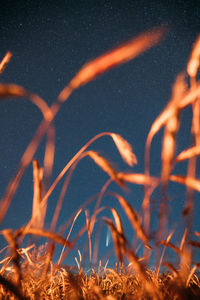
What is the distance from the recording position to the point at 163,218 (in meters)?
0.61

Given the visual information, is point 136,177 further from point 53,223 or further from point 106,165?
point 53,223

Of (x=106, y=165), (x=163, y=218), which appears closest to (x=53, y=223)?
(x=106, y=165)

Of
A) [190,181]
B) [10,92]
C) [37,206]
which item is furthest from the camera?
[37,206]

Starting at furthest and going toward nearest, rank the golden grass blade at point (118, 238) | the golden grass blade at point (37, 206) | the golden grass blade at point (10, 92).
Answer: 1. the golden grass blade at point (37, 206)
2. the golden grass blade at point (118, 238)
3. the golden grass blade at point (10, 92)

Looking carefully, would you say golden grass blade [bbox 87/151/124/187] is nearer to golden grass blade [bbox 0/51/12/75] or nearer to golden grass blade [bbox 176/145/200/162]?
golden grass blade [bbox 176/145/200/162]

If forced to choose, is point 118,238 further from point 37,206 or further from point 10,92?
point 10,92

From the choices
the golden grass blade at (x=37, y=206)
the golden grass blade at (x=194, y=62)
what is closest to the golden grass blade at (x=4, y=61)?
the golden grass blade at (x=37, y=206)

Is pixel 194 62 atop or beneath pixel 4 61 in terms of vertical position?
beneath

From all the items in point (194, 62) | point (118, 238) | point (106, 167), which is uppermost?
point (194, 62)

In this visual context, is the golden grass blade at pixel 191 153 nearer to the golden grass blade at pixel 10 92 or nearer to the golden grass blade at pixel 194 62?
the golden grass blade at pixel 194 62

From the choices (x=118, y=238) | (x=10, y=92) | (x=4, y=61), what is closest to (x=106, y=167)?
(x=118, y=238)

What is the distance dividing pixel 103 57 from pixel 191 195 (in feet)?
1.65

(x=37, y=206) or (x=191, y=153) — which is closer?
(x=191, y=153)

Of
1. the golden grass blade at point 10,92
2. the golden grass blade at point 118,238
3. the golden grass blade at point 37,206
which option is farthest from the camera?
the golden grass blade at point 37,206
